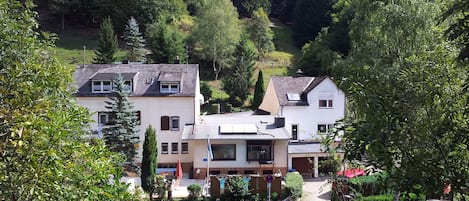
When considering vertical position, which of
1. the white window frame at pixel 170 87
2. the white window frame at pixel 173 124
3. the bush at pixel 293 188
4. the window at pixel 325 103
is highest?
the white window frame at pixel 170 87

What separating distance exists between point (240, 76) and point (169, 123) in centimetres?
1667

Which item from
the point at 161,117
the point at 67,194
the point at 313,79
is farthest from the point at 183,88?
the point at 67,194

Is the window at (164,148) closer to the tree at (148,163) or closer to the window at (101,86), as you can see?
the tree at (148,163)

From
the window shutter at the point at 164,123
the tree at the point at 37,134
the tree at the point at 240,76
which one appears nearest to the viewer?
the tree at the point at 37,134

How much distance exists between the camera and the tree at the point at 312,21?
6756 centimetres

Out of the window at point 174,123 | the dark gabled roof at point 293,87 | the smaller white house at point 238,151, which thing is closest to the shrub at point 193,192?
the smaller white house at point 238,151

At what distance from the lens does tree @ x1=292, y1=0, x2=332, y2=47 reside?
222ft

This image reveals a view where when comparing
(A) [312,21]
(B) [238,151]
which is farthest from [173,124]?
(A) [312,21]

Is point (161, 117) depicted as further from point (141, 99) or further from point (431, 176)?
point (431, 176)

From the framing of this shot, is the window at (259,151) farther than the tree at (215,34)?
No

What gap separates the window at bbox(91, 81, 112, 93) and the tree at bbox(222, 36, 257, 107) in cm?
1711

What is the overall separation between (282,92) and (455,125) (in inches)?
1015

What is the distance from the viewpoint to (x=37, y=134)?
529 cm

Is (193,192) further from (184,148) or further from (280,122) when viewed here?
(280,122)
